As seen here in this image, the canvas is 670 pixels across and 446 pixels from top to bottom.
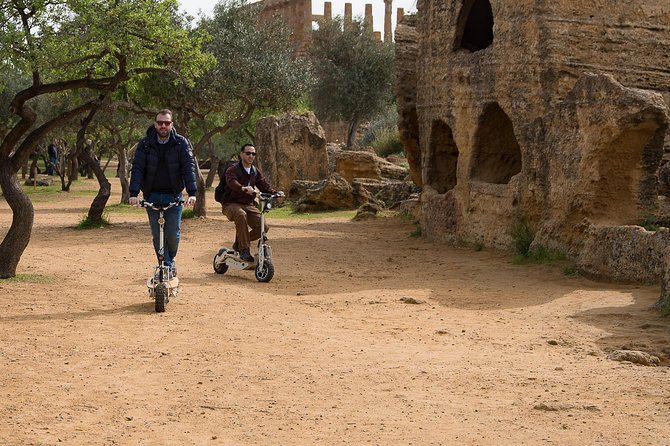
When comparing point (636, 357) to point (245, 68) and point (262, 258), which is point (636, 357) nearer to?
point (262, 258)

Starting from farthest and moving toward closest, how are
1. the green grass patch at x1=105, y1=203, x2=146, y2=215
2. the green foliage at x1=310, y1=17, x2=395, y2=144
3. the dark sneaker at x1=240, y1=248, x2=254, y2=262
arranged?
1. the green foliage at x1=310, y1=17, x2=395, y2=144
2. the green grass patch at x1=105, y1=203, x2=146, y2=215
3. the dark sneaker at x1=240, y1=248, x2=254, y2=262

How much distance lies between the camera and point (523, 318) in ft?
32.8

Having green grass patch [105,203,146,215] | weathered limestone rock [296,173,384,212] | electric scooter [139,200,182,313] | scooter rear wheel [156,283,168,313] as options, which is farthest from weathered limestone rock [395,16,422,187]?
scooter rear wheel [156,283,168,313]

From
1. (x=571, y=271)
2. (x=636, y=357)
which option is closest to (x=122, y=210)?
(x=571, y=271)

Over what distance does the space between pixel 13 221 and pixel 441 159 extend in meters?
9.38

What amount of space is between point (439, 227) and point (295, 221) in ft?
21.2

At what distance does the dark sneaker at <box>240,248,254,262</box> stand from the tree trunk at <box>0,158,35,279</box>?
8.54 feet

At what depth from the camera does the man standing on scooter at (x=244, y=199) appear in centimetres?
1262

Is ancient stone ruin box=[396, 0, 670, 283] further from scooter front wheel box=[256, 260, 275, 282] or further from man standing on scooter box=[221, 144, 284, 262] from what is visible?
man standing on scooter box=[221, 144, 284, 262]

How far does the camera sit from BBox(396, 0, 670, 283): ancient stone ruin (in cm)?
1280

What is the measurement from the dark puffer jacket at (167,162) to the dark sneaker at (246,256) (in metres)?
2.81

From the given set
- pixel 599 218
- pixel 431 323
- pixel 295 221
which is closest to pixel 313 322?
pixel 431 323

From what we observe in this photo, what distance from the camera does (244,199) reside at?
12.8m

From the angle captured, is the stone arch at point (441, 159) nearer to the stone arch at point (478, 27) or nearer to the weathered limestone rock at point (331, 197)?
the stone arch at point (478, 27)
